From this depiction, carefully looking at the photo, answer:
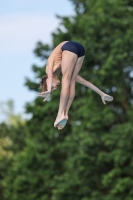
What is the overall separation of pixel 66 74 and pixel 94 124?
101 ft

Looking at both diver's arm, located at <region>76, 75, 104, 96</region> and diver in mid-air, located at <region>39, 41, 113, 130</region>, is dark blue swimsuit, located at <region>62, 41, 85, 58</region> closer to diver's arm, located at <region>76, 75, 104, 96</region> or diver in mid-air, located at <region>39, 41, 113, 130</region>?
diver in mid-air, located at <region>39, 41, 113, 130</region>

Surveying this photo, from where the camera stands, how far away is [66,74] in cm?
1002

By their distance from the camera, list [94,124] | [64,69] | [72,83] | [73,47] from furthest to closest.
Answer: [94,124]
[72,83]
[64,69]
[73,47]

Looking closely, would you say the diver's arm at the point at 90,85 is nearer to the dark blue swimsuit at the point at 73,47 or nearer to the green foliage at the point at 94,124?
the dark blue swimsuit at the point at 73,47

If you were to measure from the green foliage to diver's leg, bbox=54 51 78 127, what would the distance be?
28956 mm

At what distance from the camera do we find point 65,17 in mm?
44594

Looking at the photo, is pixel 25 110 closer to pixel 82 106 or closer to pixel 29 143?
pixel 29 143

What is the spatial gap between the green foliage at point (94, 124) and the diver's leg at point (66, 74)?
28956mm

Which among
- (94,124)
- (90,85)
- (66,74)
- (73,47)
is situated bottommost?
(90,85)

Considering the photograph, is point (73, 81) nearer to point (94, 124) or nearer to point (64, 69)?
point (64, 69)

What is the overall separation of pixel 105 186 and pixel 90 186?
915 millimetres

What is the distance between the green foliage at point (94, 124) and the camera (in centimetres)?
3988

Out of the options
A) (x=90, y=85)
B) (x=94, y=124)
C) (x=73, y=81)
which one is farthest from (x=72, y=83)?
(x=94, y=124)

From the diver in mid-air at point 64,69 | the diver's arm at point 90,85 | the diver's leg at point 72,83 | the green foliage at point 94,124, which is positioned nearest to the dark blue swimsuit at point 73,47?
the diver in mid-air at point 64,69
